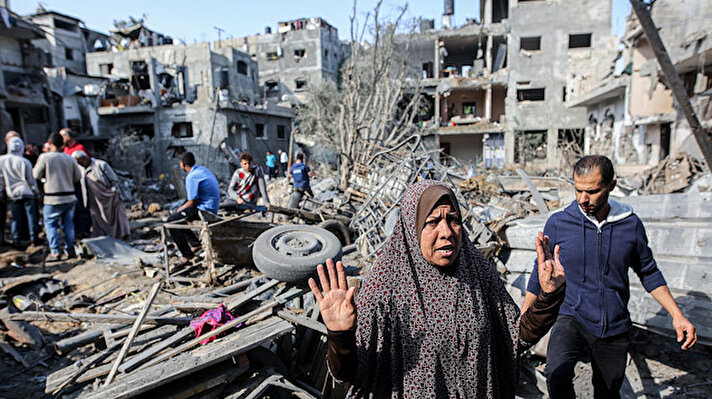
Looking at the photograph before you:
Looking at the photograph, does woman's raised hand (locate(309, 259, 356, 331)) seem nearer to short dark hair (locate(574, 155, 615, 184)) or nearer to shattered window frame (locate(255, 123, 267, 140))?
short dark hair (locate(574, 155, 615, 184))

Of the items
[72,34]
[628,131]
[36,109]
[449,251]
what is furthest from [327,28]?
[449,251]

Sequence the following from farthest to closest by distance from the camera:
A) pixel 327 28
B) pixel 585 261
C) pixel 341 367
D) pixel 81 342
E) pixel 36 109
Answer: pixel 327 28 → pixel 36 109 → pixel 81 342 → pixel 585 261 → pixel 341 367

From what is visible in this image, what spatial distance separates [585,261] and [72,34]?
3836cm

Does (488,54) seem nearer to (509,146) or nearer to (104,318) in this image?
(509,146)

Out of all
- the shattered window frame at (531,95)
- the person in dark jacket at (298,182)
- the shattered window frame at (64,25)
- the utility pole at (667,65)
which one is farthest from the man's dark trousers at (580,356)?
the shattered window frame at (64,25)

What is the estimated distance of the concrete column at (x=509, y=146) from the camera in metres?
24.8

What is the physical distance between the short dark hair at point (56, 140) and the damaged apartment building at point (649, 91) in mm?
13642

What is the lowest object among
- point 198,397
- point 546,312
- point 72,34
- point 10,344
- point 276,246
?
point 10,344

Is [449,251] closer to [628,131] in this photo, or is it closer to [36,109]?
[628,131]

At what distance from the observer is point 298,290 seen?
3.32 m

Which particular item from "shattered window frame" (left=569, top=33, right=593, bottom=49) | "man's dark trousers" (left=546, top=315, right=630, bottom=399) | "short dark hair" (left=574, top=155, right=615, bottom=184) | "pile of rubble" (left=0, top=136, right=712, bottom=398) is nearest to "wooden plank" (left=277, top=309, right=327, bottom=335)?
A: "pile of rubble" (left=0, top=136, right=712, bottom=398)

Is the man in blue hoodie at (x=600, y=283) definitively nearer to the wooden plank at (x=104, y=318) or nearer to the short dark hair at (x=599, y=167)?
the short dark hair at (x=599, y=167)

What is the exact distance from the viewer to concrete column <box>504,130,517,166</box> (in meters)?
24.8

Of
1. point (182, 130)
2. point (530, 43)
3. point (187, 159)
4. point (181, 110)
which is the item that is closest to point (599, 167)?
point (187, 159)
